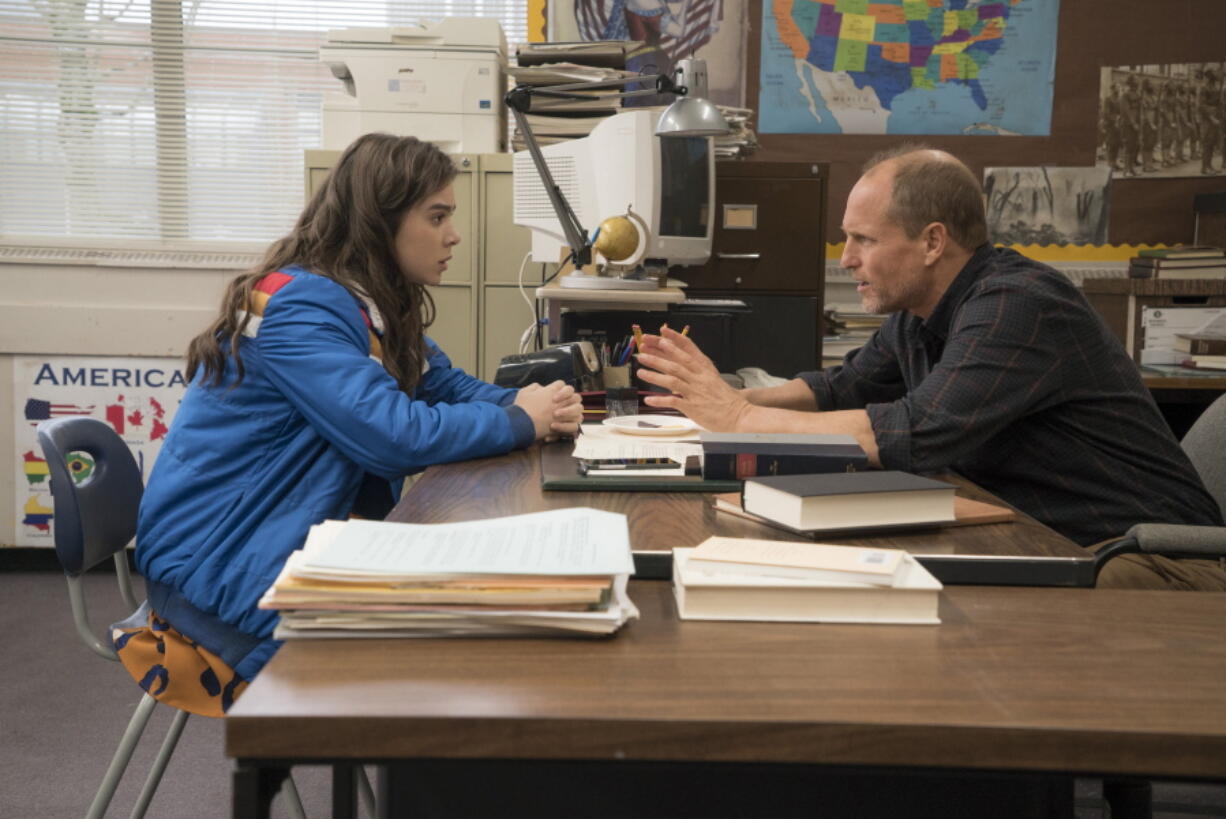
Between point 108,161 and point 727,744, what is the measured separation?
12.2 ft

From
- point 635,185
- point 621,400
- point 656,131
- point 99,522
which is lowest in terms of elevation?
point 99,522

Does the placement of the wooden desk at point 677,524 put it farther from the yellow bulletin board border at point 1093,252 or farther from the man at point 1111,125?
the man at point 1111,125

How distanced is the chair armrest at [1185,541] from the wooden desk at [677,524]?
0.72 ft

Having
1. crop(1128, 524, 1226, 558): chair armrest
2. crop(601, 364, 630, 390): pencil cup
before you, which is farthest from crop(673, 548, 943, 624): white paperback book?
crop(601, 364, 630, 390): pencil cup

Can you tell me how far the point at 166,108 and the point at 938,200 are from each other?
2.82m

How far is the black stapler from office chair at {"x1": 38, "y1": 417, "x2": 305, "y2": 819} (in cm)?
65

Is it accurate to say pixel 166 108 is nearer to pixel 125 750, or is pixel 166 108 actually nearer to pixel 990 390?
pixel 125 750

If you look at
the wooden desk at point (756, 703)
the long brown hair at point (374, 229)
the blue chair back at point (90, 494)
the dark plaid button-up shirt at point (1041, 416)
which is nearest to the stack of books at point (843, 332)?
the dark plaid button-up shirt at point (1041, 416)

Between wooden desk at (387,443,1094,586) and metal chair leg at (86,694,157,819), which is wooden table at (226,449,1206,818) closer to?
wooden desk at (387,443,1094,586)

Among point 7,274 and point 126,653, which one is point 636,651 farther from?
point 7,274

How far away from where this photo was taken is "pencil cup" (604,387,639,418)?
6.84 feet

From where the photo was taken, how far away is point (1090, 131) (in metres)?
3.62

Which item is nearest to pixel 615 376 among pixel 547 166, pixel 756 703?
pixel 547 166

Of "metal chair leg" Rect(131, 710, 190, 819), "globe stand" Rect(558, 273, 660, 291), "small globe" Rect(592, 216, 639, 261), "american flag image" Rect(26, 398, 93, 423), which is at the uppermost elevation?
"small globe" Rect(592, 216, 639, 261)
